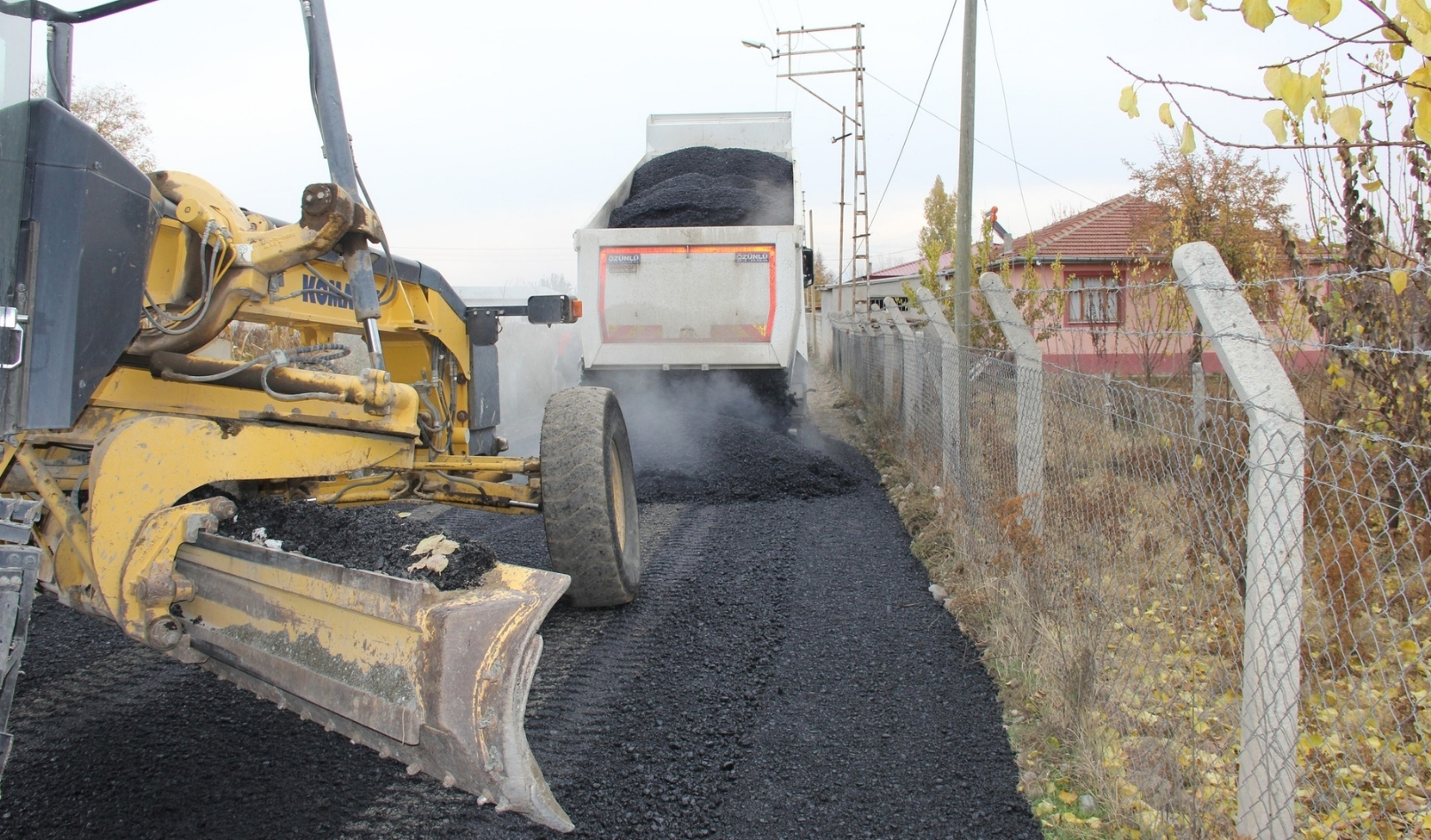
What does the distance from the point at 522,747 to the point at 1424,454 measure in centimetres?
387

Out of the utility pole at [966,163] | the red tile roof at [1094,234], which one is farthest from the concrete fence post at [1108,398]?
the red tile roof at [1094,234]

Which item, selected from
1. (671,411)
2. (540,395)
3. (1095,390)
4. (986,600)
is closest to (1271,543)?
(1095,390)

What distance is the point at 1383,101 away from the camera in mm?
4180

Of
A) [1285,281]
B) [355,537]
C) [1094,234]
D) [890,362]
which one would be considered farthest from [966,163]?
[1094,234]

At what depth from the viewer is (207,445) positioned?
280 centimetres

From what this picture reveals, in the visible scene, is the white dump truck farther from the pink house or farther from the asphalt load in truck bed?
the asphalt load in truck bed

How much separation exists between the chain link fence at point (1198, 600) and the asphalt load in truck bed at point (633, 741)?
284 mm

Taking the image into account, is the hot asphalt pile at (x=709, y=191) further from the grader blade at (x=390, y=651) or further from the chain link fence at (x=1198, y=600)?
the grader blade at (x=390, y=651)

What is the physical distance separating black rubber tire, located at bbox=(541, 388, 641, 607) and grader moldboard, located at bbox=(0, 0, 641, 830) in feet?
3.25

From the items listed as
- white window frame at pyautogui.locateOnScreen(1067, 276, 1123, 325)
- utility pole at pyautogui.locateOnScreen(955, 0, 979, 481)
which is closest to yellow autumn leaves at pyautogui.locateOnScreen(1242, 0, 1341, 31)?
white window frame at pyautogui.locateOnScreen(1067, 276, 1123, 325)

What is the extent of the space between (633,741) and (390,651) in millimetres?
1241

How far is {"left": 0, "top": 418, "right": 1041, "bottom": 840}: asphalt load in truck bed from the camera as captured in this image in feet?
9.38

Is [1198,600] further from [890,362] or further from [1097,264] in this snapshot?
[1097,264]

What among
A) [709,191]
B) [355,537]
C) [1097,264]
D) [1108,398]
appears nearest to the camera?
[355,537]
